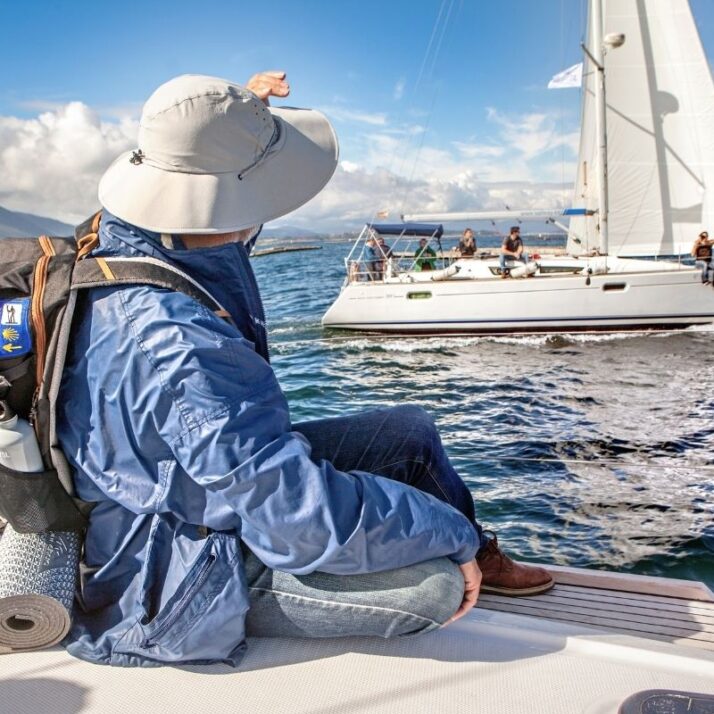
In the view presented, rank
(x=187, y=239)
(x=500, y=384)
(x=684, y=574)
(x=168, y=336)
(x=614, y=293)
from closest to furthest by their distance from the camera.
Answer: (x=168, y=336) < (x=187, y=239) < (x=684, y=574) < (x=500, y=384) < (x=614, y=293)

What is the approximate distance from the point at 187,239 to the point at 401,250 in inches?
627

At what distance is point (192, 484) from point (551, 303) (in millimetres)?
13323

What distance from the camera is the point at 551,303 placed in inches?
548

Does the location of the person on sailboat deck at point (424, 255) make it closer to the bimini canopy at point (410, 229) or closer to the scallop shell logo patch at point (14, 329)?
the bimini canopy at point (410, 229)

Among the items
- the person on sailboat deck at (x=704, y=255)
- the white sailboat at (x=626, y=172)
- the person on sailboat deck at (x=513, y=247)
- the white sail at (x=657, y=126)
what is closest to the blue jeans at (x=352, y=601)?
the white sailboat at (x=626, y=172)

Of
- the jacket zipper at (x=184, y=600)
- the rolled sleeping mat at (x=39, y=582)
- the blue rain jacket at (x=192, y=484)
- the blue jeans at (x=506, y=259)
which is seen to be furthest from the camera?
the blue jeans at (x=506, y=259)

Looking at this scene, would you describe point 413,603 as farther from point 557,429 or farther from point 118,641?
point 557,429

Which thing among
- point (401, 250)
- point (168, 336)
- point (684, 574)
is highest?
point (401, 250)

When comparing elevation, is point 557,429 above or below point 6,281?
below

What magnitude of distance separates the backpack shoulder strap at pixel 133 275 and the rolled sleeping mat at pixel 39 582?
2.13 ft

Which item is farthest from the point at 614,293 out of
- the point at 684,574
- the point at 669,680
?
the point at 669,680

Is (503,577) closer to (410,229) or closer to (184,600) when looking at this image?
(184,600)

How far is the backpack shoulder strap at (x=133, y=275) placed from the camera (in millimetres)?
1404

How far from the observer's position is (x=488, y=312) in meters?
14.3
